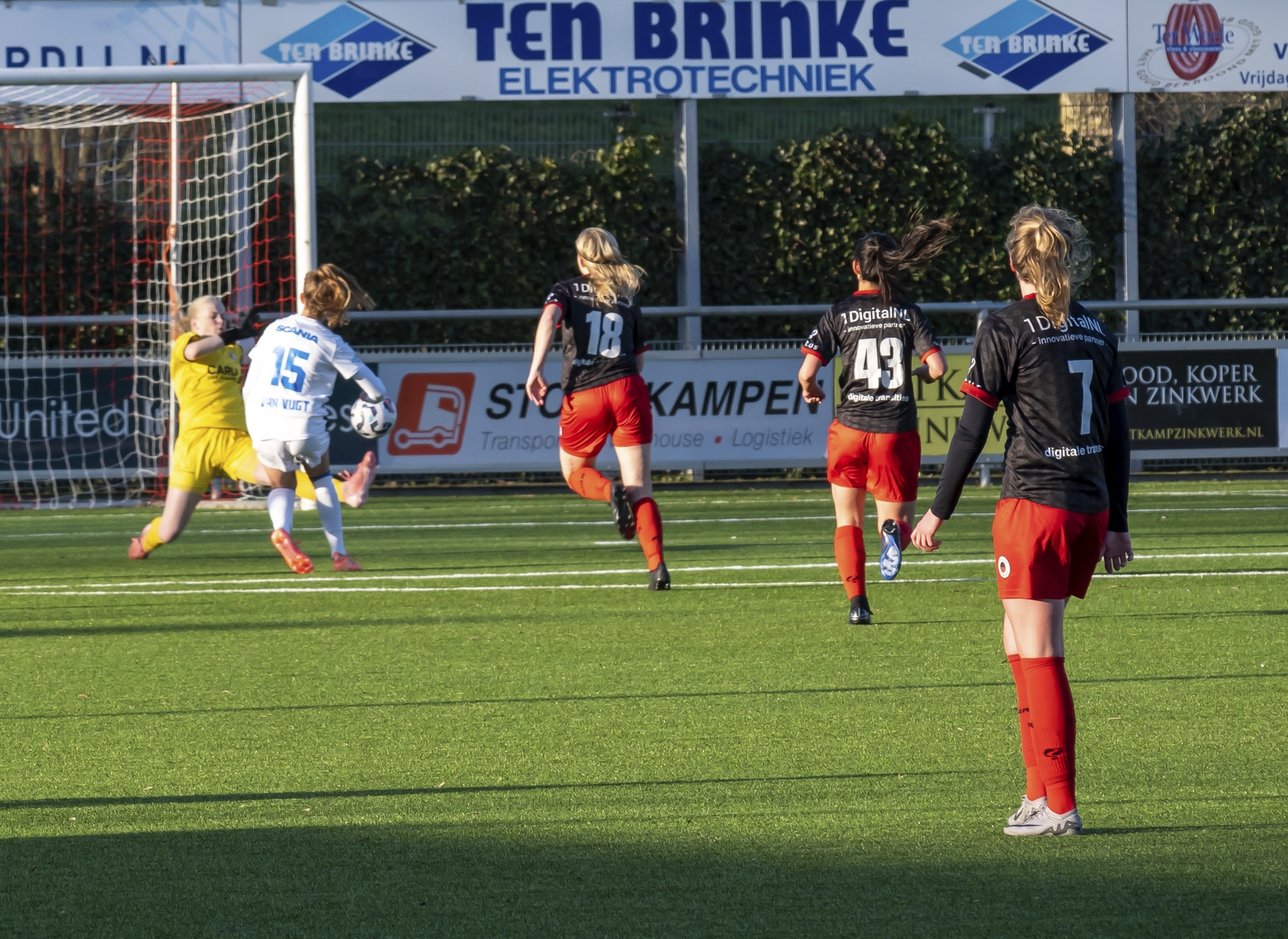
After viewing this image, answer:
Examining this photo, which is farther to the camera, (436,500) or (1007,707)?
(436,500)

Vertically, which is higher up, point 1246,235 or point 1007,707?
point 1246,235

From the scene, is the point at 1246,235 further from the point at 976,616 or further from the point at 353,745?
the point at 353,745

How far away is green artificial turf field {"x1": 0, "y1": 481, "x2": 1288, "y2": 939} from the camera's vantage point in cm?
379

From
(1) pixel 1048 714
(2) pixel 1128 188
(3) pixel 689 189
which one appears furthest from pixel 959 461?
(2) pixel 1128 188

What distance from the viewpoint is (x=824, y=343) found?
7.90 metres

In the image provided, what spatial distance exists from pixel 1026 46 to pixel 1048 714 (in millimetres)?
15554

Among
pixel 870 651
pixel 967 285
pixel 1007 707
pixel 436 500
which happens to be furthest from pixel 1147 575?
pixel 967 285

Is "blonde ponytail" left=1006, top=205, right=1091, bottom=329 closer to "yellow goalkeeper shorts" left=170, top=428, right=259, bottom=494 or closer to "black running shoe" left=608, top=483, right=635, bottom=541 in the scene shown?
"black running shoe" left=608, top=483, right=635, bottom=541

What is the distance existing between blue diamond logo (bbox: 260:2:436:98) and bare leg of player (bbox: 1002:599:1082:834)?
1465 centimetres

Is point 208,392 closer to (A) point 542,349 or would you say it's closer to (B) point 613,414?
(A) point 542,349

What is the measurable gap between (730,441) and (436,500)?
278 centimetres

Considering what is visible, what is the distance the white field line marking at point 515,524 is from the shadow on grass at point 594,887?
28.5 feet

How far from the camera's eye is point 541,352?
9367 millimetres

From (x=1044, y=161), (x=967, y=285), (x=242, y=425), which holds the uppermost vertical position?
(x=1044, y=161)
